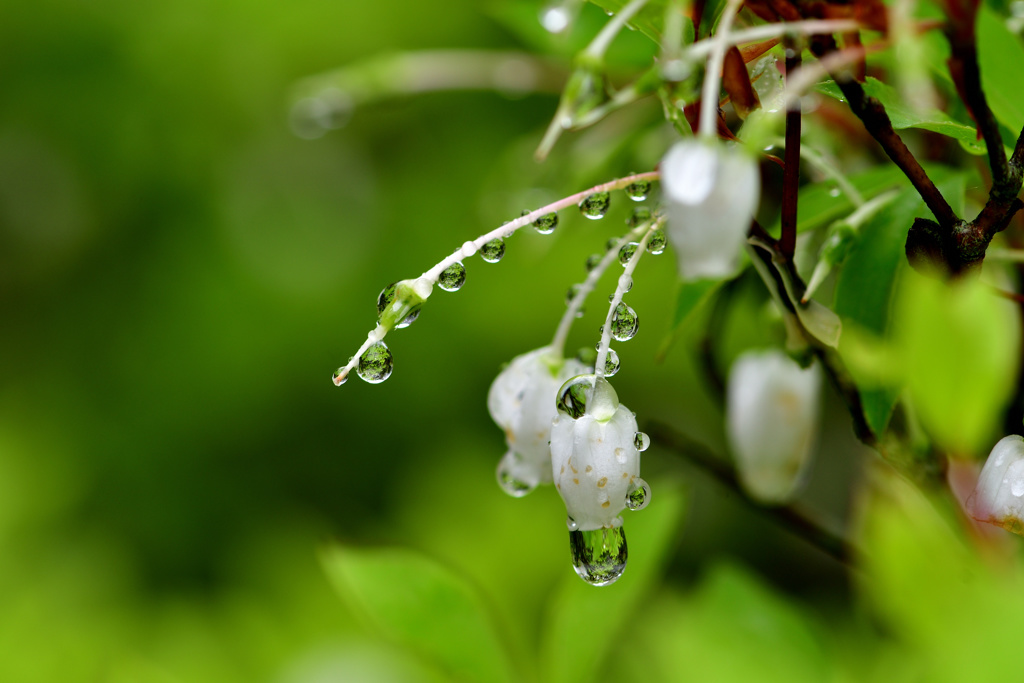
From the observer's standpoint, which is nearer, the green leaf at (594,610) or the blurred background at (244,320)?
the green leaf at (594,610)

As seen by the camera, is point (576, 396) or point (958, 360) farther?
point (576, 396)

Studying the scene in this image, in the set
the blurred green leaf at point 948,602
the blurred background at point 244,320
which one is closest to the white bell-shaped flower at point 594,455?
the blurred green leaf at point 948,602

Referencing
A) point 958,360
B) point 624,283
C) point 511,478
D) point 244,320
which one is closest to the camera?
point 958,360

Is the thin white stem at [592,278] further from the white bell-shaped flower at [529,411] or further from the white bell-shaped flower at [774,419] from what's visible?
the white bell-shaped flower at [774,419]

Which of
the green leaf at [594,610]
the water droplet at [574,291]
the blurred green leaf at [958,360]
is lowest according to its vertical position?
the green leaf at [594,610]

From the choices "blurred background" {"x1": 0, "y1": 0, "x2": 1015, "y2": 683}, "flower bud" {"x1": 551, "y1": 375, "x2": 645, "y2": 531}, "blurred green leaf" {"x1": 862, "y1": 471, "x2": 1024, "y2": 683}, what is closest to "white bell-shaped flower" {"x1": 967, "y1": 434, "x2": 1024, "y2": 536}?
"blurred green leaf" {"x1": 862, "y1": 471, "x2": 1024, "y2": 683}

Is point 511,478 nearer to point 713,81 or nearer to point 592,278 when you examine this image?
point 592,278

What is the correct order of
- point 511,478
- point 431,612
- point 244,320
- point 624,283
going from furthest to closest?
point 244,320 < point 431,612 < point 511,478 < point 624,283

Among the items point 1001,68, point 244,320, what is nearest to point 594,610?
point 1001,68
